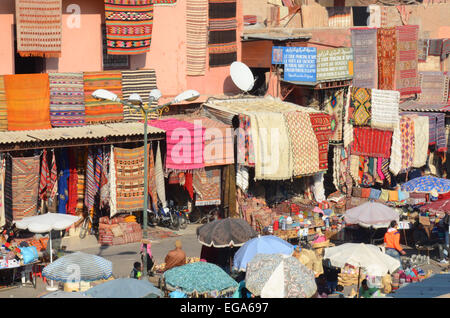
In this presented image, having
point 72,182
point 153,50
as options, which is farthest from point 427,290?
point 153,50

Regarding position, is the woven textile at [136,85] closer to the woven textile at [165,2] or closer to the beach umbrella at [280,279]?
the woven textile at [165,2]

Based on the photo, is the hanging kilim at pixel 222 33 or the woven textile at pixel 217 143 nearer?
the woven textile at pixel 217 143

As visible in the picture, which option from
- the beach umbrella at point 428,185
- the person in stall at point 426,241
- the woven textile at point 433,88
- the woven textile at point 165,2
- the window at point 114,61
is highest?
the woven textile at point 165,2

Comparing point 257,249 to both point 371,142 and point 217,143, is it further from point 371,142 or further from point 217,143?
point 371,142

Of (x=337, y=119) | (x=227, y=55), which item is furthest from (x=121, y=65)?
(x=337, y=119)

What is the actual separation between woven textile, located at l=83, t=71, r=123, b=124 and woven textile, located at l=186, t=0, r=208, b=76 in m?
2.85

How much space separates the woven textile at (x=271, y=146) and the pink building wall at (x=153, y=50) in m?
2.65

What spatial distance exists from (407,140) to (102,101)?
10585 millimetres

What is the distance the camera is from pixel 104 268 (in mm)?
17703

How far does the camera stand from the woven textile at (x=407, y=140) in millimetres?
28875

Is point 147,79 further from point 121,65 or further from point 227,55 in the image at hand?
point 227,55

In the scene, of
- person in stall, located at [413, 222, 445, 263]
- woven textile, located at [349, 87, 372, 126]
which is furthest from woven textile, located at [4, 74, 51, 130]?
person in stall, located at [413, 222, 445, 263]

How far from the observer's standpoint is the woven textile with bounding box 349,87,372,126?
27969 mm

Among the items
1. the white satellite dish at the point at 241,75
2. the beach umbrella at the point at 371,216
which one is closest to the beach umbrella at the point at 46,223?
the beach umbrella at the point at 371,216
